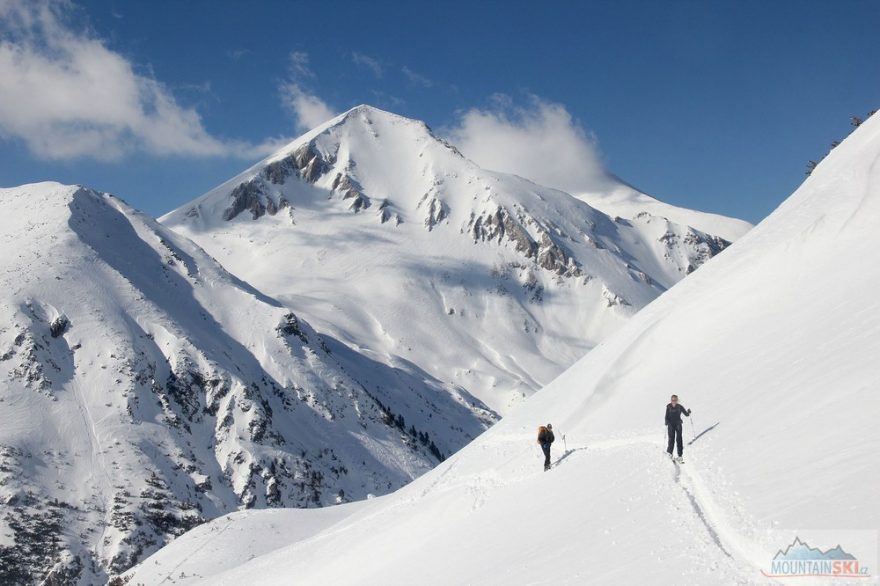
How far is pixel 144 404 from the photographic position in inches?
3455

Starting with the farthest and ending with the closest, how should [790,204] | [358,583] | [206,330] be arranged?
[206,330] → [790,204] → [358,583]

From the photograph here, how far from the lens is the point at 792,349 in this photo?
2078 centimetres

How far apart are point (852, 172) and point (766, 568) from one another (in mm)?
26683

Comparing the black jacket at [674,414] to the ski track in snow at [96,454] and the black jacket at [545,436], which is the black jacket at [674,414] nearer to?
the black jacket at [545,436]

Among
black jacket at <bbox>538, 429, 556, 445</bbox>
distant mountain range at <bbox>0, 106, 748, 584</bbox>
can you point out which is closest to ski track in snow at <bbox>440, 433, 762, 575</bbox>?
black jacket at <bbox>538, 429, 556, 445</bbox>

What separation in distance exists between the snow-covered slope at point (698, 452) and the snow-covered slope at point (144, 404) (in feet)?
128

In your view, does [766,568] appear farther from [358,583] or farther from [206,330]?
[206,330]

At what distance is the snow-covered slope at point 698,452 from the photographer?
12758 millimetres

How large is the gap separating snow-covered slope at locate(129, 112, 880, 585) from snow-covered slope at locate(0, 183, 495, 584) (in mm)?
39079

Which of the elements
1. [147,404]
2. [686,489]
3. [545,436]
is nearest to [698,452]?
[686,489]

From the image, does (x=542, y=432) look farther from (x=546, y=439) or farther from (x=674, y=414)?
(x=674, y=414)

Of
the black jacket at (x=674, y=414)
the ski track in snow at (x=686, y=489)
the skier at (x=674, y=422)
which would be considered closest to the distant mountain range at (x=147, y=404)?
the ski track in snow at (x=686, y=489)

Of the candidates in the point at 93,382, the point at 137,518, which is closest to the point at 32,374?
the point at 93,382

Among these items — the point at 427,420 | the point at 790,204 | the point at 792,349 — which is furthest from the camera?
the point at 427,420
